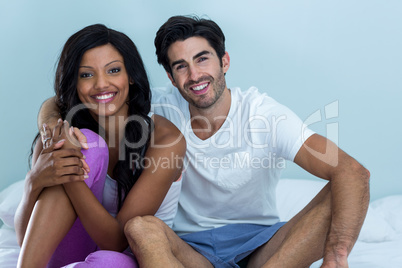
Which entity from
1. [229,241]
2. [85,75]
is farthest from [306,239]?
A: [85,75]

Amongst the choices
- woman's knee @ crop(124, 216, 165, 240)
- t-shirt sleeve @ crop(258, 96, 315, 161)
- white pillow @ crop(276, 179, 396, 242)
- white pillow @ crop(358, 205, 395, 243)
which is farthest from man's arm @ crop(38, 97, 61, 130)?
white pillow @ crop(358, 205, 395, 243)

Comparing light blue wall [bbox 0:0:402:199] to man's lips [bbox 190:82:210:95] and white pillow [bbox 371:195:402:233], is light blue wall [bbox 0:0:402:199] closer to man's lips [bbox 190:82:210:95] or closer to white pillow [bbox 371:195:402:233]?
white pillow [bbox 371:195:402:233]

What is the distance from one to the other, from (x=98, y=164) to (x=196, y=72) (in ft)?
1.67

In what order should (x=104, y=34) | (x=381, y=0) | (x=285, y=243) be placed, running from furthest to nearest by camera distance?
(x=381, y=0) → (x=104, y=34) → (x=285, y=243)

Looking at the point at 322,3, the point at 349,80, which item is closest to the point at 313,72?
the point at 349,80

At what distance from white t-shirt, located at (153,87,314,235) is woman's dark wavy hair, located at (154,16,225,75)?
0.22m

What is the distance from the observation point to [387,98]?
8.62 feet

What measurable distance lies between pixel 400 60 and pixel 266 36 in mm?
690

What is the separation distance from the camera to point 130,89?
1.92 metres

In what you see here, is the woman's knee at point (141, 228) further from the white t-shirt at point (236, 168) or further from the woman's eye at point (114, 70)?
the woman's eye at point (114, 70)

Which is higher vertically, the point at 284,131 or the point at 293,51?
the point at 293,51

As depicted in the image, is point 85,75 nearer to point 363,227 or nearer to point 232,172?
point 232,172

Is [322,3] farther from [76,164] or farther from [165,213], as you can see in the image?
[76,164]

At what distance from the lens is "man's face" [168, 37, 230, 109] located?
6.20 feet
